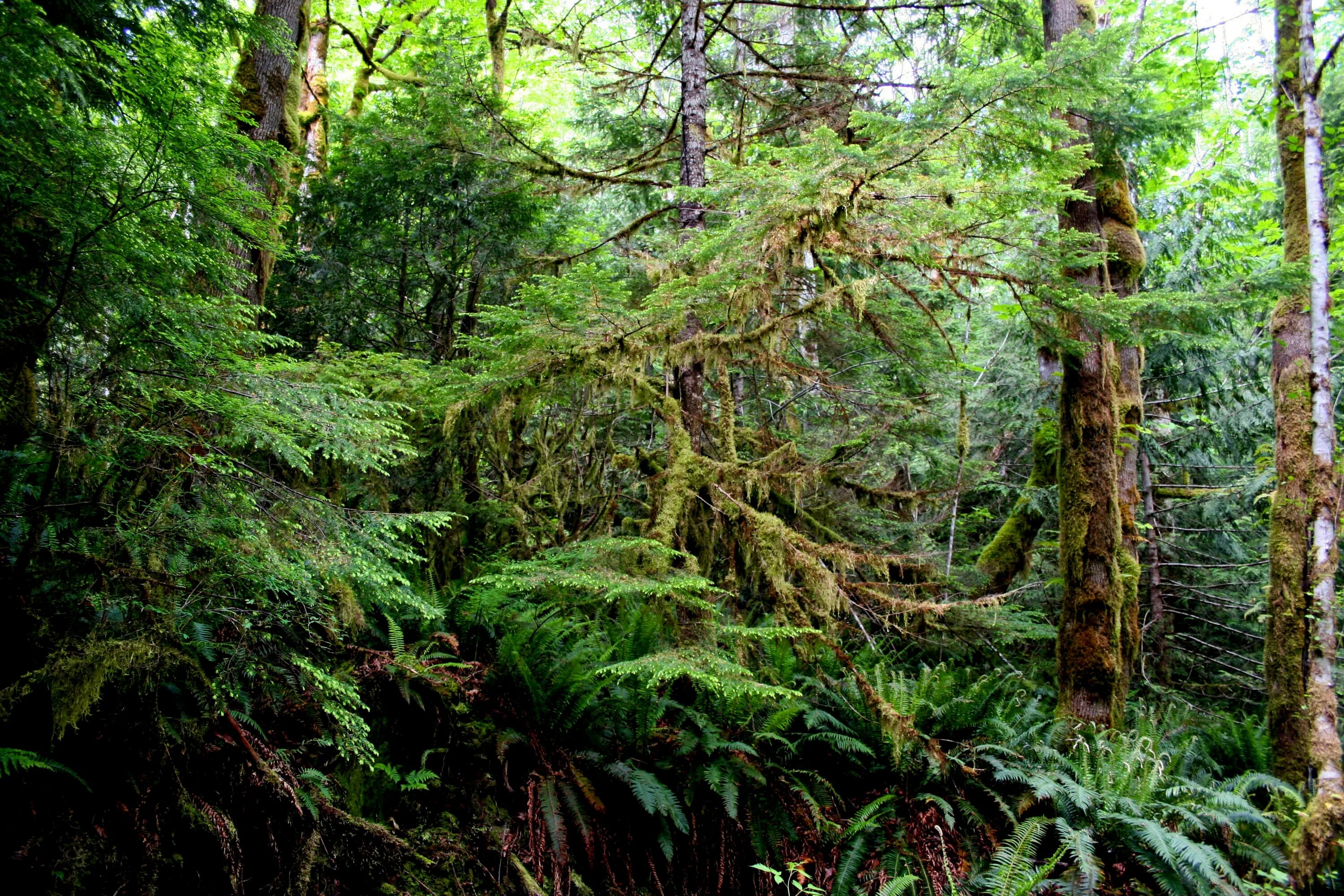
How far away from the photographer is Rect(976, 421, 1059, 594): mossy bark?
696cm

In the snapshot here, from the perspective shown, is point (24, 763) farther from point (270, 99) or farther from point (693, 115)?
point (693, 115)

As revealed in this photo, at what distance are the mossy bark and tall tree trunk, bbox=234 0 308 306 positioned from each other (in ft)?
22.9

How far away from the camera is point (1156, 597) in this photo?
8.05 metres

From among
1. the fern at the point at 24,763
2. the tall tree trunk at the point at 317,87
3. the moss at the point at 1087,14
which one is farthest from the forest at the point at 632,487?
the tall tree trunk at the point at 317,87

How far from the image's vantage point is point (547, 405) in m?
5.59

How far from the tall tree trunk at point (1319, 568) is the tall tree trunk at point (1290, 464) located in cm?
10

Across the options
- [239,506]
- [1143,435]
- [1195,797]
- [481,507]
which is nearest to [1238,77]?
[1143,435]

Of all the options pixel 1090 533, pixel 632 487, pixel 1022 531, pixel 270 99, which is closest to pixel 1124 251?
pixel 1090 533

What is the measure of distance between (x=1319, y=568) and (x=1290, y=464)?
0.83 m

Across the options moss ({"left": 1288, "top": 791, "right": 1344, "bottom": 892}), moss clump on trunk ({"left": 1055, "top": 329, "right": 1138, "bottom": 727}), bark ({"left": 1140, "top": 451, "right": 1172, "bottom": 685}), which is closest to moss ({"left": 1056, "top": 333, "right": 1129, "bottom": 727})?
moss clump on trunk ({"left": 1055, "top": 329, "right": 1138, "bottom": 727})

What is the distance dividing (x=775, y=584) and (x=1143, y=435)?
6.79 m

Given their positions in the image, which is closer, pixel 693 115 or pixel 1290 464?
pixel 1290 464

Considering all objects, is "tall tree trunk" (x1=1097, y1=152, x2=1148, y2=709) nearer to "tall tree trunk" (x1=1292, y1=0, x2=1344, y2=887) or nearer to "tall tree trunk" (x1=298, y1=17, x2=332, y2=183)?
"tall tree trunk" (x1=1292, y1=0, x2=1344, y2=887)

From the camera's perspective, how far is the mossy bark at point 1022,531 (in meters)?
6.96
